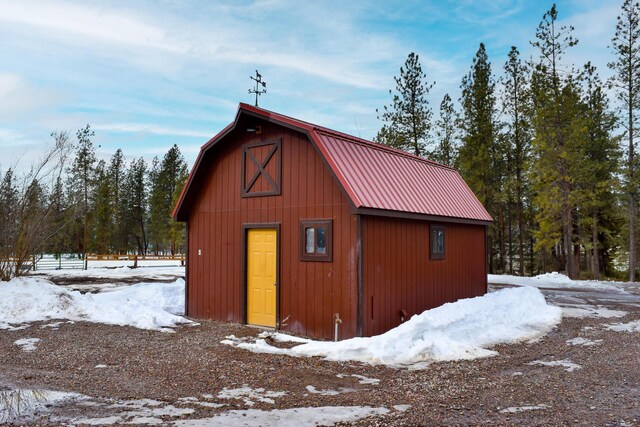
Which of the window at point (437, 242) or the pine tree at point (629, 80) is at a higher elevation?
the pine tree at point (629, 80)

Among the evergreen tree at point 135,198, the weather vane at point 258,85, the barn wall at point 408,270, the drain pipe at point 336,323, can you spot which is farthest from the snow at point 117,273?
the evergreen tree at point 135,198

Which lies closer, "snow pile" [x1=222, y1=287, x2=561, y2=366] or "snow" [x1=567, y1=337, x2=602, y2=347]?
"snow pile" [x1=222, y1=287, x2=561, y2=366]

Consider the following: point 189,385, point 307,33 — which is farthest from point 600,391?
point 307,33

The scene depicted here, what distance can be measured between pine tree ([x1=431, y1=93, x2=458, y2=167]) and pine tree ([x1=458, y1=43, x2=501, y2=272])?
1474 millimetres

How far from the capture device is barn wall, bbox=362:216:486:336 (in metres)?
8.37

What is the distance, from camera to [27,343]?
782 centimetres

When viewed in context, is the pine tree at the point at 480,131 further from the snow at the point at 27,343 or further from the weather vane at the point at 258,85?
the snow at the point at 27,343

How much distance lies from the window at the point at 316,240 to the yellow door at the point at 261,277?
2.84 feet

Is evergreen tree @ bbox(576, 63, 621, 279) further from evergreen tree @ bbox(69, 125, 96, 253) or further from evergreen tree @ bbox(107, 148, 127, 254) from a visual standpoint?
evergreen tree @ bbox(107, 148, 127, 254)

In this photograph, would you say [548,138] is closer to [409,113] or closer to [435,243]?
[409,113]

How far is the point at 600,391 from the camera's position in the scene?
17.8 ft

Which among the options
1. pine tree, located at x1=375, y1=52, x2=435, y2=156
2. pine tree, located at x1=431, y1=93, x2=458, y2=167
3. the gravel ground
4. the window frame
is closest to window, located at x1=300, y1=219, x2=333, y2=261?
the gravel ground

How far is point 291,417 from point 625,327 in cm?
847

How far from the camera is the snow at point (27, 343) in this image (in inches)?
294
